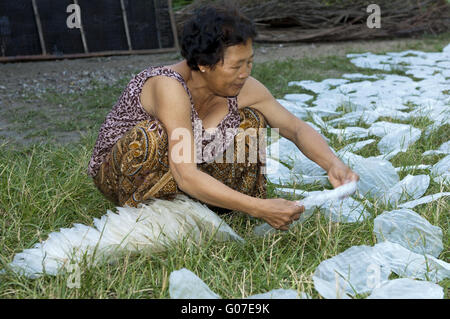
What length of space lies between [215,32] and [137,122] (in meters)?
0.43

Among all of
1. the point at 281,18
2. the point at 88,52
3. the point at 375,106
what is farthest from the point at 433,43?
the point at 88,52

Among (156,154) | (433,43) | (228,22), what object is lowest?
(433,43)

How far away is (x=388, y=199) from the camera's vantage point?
Result: 1.89m

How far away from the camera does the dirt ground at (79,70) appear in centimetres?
337

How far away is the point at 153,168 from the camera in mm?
1700

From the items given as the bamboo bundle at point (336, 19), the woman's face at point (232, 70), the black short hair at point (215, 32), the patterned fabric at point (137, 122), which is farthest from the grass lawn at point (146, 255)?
the bamboo bundle at point (336, 19)

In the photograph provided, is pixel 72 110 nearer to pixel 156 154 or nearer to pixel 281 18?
pixel 156 154

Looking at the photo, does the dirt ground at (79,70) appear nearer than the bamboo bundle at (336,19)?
Yes

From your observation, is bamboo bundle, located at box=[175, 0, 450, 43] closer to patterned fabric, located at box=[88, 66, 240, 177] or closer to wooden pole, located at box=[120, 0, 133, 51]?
wooden pole, located at box=[120, 0, 133, 51]

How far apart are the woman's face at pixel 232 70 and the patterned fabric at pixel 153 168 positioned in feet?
0.60

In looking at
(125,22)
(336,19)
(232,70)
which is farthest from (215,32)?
(336,19)

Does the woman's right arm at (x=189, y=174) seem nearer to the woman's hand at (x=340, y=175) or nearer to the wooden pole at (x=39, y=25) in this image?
the woman's hand at (x=340, y=175)

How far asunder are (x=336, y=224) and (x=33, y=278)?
88cm

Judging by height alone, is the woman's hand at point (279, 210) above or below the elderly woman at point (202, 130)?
below
